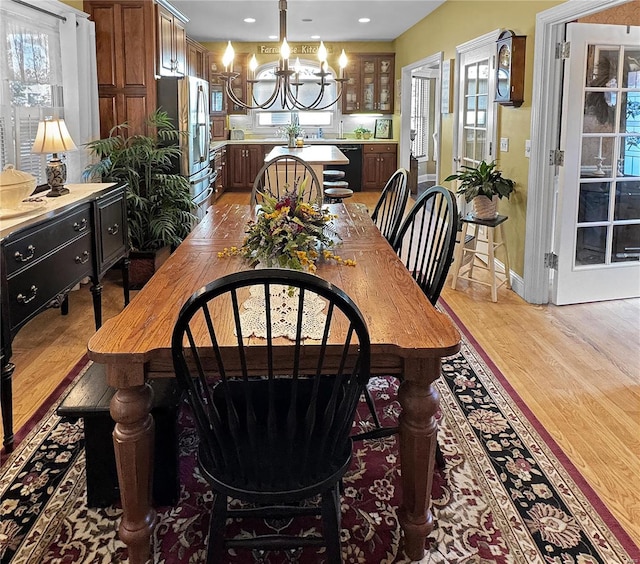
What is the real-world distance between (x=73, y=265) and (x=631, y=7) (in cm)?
392

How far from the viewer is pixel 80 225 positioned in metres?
3.34

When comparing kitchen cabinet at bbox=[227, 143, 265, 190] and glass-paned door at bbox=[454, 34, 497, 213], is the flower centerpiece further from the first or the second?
kitchen cabinet at bbox=[227, 143, 265, 190]

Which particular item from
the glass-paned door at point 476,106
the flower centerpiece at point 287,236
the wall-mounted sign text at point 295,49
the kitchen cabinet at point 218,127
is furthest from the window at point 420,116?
the flower centerpiece at point 287,236

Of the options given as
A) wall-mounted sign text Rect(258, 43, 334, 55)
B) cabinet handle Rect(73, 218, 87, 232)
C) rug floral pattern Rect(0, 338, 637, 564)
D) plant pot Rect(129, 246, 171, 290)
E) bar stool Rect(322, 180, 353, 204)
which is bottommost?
rug floral pattern Rect(0, 338, 637, 564)

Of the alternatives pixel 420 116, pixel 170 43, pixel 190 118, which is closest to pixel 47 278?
pixel 190 118

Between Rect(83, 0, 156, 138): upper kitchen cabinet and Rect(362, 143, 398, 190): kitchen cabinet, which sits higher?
Rect(83, 0, 156, 138): upper kitchen cabinet

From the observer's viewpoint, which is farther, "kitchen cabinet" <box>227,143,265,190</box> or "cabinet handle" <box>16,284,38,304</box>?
"kitchen cabinet" <box>227,143,265,190</box>

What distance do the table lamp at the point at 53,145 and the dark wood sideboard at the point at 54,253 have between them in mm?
91

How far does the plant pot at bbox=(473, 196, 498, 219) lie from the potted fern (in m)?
2.23

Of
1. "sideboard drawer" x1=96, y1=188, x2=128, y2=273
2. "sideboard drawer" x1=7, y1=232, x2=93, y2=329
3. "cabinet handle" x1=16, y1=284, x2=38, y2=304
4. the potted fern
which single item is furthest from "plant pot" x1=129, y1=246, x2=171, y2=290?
"cabinet handle" x1=16, y1=284, x2=38, y2=304

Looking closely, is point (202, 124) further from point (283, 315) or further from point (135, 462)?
point (135, 462)

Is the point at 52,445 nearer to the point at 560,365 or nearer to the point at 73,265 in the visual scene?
the point at 73,265

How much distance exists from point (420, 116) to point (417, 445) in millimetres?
10457

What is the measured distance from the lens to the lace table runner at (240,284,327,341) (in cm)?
174
